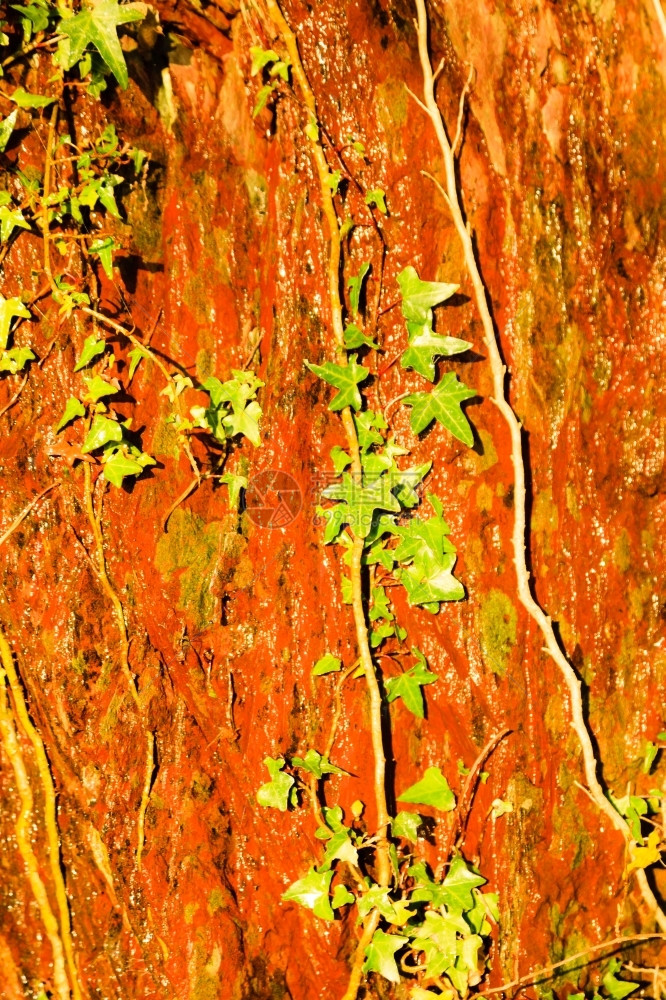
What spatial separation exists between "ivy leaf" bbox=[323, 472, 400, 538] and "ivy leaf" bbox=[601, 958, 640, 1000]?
1128mm

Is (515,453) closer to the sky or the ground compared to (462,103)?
closer to the ground

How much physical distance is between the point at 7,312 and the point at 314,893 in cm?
121

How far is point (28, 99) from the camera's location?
1271mm

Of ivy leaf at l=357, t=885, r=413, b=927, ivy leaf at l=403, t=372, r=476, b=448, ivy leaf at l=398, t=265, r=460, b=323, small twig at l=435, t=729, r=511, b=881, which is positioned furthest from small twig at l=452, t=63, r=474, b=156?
ivy leaf at l=357, t=885, r=413, b=927

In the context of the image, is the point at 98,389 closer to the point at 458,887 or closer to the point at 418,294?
the point at 418,294

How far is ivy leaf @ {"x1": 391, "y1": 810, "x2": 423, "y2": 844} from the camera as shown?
56.1 inches

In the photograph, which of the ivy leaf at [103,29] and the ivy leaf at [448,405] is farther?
the ivy leaf at [448,405]

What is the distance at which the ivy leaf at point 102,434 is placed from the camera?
1.29 meters

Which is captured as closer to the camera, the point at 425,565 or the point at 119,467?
the point at 119,467

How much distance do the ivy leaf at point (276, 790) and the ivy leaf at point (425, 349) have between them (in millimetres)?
819

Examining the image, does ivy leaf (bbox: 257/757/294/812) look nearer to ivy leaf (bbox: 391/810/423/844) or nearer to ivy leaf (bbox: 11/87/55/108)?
ivy leaf (bbox: 391/810/423/844)

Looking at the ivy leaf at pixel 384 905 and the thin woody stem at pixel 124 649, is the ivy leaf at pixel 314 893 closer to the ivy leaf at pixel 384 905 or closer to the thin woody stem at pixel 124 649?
the ivy leaf at pixel 384 905

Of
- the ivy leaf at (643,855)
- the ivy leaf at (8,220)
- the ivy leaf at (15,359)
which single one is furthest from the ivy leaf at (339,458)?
the ivy leaf at (643,855)

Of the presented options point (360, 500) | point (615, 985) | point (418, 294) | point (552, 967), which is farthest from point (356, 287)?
point (615, 985)
